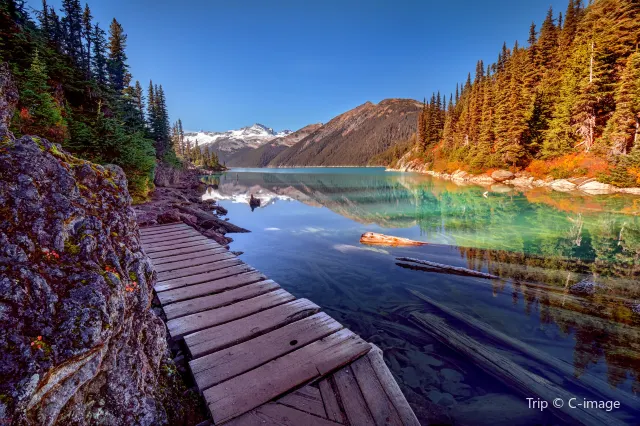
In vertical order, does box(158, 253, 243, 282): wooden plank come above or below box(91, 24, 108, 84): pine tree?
below

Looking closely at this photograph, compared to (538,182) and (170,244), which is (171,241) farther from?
(538,182)

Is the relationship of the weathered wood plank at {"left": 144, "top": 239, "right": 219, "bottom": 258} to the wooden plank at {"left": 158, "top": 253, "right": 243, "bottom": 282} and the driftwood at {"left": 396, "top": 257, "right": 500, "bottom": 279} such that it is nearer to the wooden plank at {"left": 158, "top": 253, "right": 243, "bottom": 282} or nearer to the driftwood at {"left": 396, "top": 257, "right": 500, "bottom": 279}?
the wooden plank at {"left": 158, "top": 253, "right": 243, "bottom": 282}

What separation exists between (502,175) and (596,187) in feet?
54.7

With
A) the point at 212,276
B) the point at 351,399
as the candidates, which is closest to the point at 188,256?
the point at 212,276

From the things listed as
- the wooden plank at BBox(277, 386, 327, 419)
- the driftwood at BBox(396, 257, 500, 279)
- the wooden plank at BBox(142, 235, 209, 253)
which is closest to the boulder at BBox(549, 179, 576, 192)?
the driftwood at BBox(396, 257, 500, 279)

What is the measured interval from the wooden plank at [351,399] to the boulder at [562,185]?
38.9 meters

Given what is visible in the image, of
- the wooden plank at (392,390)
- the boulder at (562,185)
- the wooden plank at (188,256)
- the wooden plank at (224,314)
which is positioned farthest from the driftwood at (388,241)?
the boulder at (562,185)

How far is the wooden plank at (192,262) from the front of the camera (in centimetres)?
688

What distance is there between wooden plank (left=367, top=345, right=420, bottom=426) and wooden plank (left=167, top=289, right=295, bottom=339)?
83.1 inches

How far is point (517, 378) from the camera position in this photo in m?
4.44

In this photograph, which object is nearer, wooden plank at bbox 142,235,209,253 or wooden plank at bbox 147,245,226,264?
wooden plank at bbox 147,245,226,264

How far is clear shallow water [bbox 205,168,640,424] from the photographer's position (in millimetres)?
4402

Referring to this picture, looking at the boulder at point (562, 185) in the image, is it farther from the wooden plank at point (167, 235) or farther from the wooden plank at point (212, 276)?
the wooden plank at point (167, 235)

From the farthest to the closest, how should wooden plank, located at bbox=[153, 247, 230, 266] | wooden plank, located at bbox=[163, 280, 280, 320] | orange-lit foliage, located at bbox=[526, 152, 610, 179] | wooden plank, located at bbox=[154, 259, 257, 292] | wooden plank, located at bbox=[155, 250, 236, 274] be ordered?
orange-lit foliage, located at bbox=[526, 152, 610, 179] → wooden plank, located at bbox=[153, 247, 230, 266] → wooden plank, located at bbox=[155, 250, 236, 274] → wooden plank, located at bbox=[154, 259, 257, 292] → wooden plank, located at bbox=[163, 280, 280, 320]
